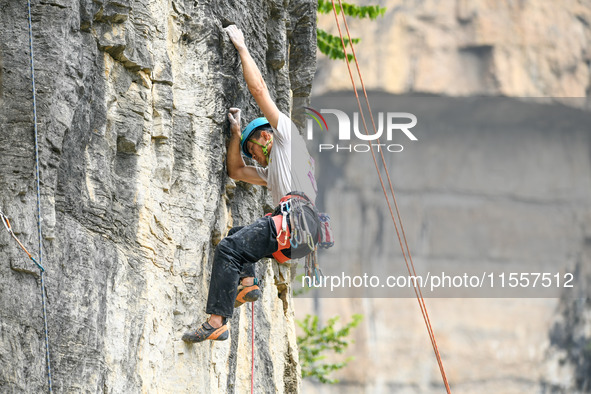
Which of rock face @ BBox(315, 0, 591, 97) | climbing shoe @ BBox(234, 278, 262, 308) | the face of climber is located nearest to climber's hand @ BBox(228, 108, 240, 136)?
the face of climber

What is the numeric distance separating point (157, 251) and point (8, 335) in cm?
121

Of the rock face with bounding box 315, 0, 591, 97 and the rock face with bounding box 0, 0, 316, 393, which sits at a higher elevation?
the rock face with bounding box 315, 0, 591, 97

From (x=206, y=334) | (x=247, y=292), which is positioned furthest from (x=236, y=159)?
(x=206, y=334)

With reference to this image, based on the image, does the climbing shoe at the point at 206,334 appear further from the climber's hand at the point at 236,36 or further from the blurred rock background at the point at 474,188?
the blurred rock background at the point at 474,188

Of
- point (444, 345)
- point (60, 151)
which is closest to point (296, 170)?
point (60, 151)

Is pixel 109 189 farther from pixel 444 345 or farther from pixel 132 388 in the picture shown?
pixel 444 345

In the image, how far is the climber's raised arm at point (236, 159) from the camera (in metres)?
5.48

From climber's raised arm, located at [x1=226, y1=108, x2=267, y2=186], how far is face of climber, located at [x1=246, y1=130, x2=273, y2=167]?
0.08 metres

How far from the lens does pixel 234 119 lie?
18.1ft

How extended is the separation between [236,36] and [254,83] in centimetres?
40

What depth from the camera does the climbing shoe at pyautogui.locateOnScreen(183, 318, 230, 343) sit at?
4784 mm

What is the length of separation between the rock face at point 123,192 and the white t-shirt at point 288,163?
0.36 m

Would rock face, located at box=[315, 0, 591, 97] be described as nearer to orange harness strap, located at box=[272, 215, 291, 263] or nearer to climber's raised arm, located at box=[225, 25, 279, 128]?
climber's raised arm, located at box=[225, 25, 279, 128]

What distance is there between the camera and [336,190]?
883 inches
